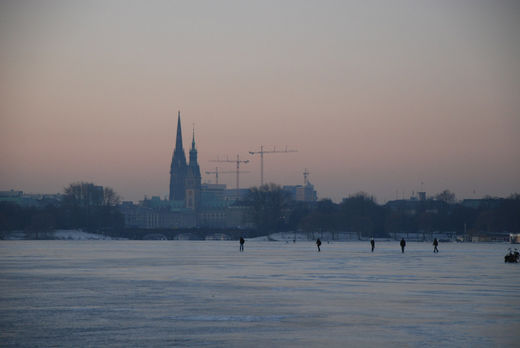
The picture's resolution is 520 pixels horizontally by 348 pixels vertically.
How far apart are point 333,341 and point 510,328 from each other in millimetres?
5179

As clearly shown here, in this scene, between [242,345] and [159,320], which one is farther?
[159,320]

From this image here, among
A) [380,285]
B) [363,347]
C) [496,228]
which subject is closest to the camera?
[363,347]

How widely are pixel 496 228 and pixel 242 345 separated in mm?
184658

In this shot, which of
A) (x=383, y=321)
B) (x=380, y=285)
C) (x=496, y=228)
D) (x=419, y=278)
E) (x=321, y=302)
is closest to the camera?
(x=383, y=321)

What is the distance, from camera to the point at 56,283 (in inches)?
1474

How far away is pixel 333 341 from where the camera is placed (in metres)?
20.5

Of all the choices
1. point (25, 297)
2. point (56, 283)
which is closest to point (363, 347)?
point (25, 297)

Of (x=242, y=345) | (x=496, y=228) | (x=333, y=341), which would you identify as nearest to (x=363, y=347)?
(x=333, y=341)

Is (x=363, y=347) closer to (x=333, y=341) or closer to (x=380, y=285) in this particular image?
(x=333, y=341)

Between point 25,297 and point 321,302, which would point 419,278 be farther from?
point 25,297

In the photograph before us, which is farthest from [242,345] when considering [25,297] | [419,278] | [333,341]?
[419,278]

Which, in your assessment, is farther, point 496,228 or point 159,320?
point 496,228

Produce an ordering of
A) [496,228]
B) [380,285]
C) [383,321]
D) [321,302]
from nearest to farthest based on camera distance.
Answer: [383,321] < [321,302] < [380,285] < [496,228]

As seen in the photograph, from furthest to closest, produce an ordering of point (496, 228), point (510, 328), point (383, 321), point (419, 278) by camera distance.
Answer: point (496, 228) < point (419, 278) < point (383, 321) < point (510, 328)
